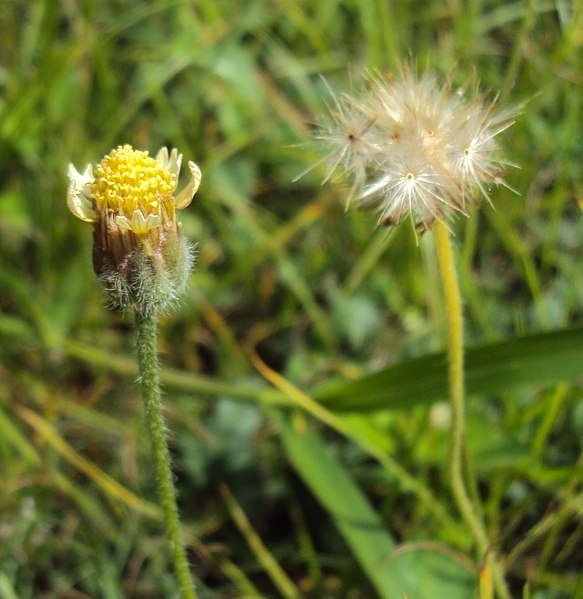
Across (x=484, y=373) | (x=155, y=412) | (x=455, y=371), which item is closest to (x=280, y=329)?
(x=484, y=373)

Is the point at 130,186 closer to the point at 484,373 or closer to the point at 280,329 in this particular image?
the point at 484,373

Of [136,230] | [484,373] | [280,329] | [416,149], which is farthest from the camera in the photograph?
[280,329]

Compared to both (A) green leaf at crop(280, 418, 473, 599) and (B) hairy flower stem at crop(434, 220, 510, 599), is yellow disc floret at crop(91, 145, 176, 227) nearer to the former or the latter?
(B) hairy flower stem at crop(434, 220, 510, 599)

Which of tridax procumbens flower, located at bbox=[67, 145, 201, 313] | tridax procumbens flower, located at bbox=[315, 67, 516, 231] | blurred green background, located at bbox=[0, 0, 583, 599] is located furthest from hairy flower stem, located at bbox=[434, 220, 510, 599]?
tridax procumbens flower, located at bbox=[67, 145, 201, 313]

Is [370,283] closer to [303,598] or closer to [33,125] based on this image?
[303,598]

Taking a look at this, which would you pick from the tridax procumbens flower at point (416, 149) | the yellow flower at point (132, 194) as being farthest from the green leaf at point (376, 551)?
the yellow flower at point (132, 194)

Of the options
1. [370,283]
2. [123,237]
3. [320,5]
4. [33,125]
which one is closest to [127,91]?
[33,125]
